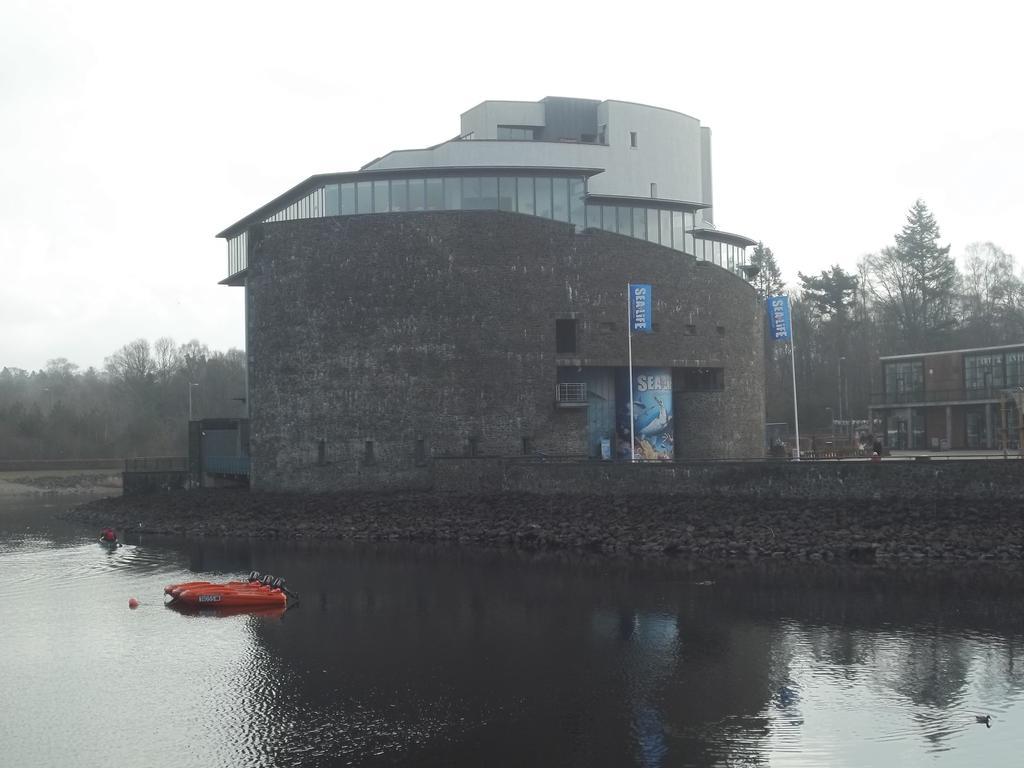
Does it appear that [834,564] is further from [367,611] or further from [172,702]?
[172,702]

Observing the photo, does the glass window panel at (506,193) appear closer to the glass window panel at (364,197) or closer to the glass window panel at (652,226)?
the glass window panel at (364,197)

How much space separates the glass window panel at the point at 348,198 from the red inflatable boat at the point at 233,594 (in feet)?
73.3

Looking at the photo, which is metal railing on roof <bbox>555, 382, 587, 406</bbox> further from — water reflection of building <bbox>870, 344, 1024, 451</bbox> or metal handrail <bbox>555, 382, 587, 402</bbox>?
water reflection of building <bbox>870, 344, 1024, 451</bbox>

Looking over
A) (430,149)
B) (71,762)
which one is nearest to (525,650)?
(71,762)

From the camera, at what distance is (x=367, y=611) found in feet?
90.7

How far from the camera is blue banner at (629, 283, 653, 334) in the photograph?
4384cm

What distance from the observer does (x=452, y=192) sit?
47.5 meters

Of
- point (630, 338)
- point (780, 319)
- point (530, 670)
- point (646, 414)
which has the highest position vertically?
point (780, 319)

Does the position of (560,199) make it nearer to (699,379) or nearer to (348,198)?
(348,198)

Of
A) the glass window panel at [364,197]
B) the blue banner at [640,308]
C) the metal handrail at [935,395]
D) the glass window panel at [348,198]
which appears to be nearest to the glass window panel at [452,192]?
the glass window panel at [364,197]

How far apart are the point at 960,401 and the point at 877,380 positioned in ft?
64.3

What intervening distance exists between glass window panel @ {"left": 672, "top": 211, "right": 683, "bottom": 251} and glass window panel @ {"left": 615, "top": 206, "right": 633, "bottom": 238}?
2.78m

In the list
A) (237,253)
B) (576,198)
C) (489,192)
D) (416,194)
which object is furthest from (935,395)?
(237,253)

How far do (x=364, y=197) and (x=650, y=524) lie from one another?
807 inches
